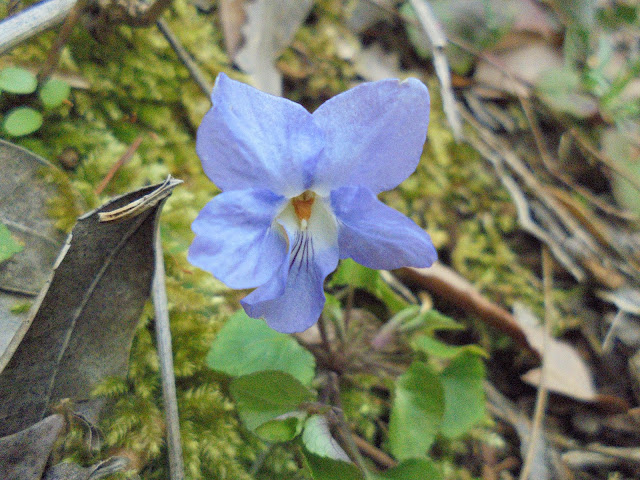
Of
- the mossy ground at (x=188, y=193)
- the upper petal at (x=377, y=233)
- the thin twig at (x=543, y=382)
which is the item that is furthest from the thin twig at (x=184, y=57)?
the thin twig at (x=543, y=382)

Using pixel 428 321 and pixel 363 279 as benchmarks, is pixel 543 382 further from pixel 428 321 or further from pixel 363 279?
pixel 363 279

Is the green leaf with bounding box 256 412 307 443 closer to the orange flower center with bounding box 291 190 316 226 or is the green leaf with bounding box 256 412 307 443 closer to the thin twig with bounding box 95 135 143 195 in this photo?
the orange flower center with bounding box 291 190 316 226

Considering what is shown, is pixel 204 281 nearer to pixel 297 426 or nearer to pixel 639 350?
pixel 297 426

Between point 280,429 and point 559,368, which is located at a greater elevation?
point 280,429

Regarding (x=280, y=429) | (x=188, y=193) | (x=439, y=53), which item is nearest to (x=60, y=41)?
(x=188, y=193)

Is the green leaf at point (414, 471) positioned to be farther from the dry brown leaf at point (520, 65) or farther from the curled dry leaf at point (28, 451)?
the dry brown leaf at point (520, 65)

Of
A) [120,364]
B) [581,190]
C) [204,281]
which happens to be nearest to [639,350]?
[581,190]
